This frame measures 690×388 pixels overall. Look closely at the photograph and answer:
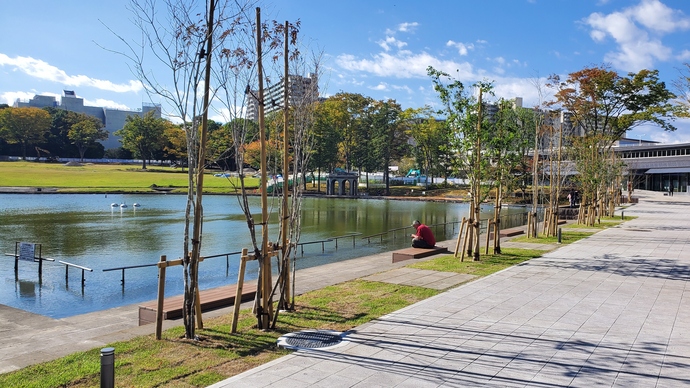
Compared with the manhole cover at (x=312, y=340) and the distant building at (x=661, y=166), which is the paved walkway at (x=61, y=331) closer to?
the manhole cover at (x=312, y=340)

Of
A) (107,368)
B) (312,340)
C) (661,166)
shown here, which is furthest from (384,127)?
(107,368)

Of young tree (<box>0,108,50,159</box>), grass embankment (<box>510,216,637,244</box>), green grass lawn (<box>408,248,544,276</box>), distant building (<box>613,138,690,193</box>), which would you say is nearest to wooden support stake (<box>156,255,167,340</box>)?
green grass lawn (<box>408,248,544,276</box>)

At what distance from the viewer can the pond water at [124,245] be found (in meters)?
12.1

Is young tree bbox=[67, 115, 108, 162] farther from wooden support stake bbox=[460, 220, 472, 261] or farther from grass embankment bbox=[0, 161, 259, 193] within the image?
wooden support stake bbox=[460, 220, 472, 261]

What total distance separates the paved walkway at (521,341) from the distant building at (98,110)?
108216 mm

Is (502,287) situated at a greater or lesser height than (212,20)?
lesser

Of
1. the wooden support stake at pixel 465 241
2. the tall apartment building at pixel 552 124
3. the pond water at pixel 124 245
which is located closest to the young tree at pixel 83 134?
the pond water at pixel 124 245

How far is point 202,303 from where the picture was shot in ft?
27.7

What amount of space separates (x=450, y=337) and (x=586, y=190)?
19.8m

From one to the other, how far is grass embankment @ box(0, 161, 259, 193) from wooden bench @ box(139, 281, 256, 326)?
5190 centimetres

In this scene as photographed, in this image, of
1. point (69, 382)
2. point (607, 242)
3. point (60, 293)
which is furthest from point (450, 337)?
point (607, 242)

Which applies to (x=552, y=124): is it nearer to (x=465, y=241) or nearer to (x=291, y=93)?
(x=465, y=241)

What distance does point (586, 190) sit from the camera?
77.8 ft

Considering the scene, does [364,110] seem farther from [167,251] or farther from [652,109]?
[167,251]
